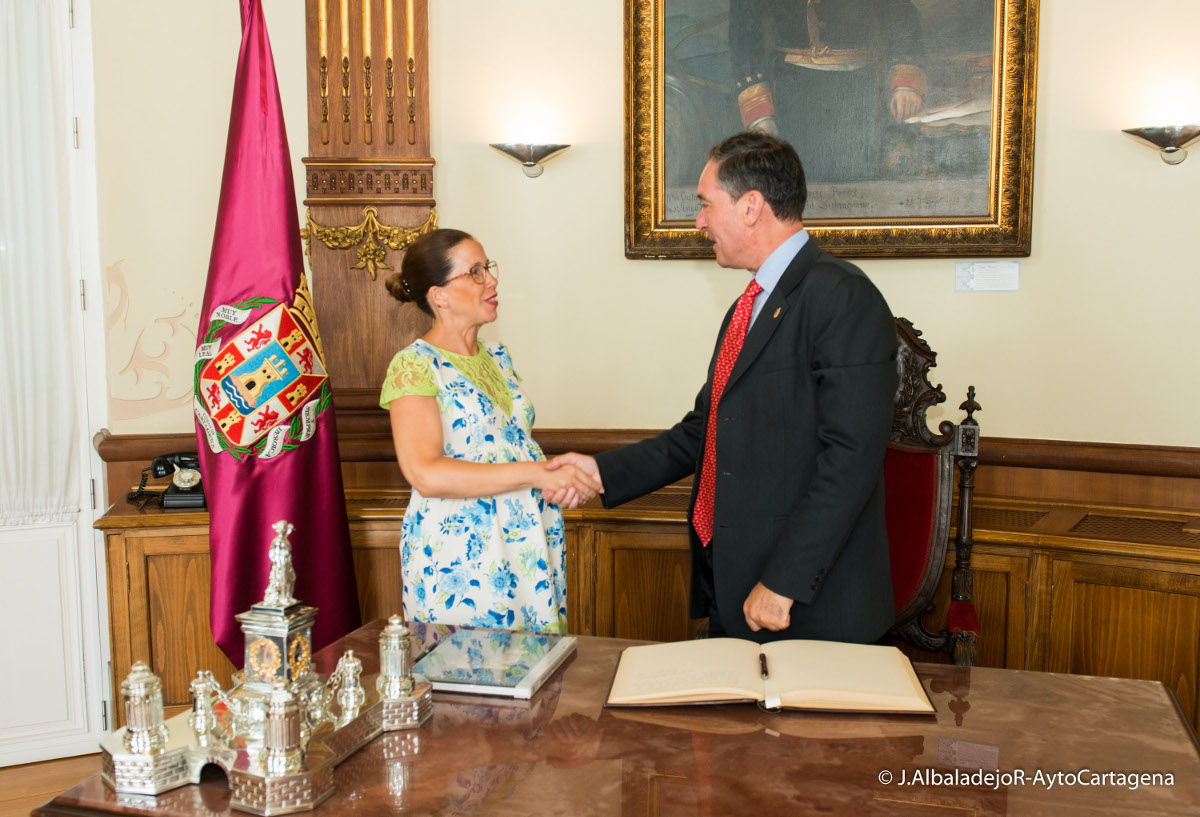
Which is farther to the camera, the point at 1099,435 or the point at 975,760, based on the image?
the point at 1099,435

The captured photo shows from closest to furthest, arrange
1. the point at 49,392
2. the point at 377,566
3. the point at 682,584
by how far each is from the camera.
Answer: the point at 682,584, the point at 377,566, the point at 49,392

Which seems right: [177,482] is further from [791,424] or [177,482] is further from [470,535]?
[791,424]

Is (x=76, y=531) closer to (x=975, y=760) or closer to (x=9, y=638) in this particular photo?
(x=9, y=638)

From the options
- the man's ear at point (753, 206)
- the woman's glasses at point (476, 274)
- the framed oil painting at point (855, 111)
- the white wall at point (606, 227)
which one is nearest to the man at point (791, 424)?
the man's ear at point (753, 206)

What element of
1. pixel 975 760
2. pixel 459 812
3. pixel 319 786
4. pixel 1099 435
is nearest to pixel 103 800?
pixel 319 786

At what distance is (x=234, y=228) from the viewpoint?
10.2 ft

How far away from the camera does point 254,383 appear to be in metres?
3.08

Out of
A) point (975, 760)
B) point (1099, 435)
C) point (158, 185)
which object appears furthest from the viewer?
point (158, 185)

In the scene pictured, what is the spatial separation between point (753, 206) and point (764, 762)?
1.35 m

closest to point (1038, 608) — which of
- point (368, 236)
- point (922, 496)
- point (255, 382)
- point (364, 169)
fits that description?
point (922, 496)

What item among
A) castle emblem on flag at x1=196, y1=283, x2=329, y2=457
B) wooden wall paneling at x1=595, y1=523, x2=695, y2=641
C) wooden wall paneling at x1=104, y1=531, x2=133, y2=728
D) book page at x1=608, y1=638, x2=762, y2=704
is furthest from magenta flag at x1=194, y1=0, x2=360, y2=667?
book page at x1=608, y1=638, x2=762, y2=704

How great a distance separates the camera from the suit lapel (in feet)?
7.29

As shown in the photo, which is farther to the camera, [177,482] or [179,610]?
[177,482]

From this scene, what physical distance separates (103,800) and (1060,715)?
1427 millimetres
